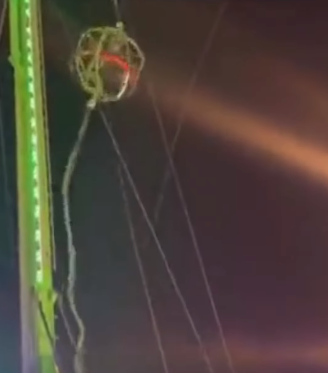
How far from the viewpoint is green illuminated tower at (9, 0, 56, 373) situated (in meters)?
0.96

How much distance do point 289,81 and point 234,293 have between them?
11.9 inches

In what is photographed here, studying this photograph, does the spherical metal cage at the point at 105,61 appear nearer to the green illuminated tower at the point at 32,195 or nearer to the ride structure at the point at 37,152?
the ride structure at the point at 37,152

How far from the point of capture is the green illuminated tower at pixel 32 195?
958 millimetres

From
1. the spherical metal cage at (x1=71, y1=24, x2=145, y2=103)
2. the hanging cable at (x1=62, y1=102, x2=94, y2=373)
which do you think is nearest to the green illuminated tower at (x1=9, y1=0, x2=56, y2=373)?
the spherical metal cage at (x1=71, y1=24, x2=145, y2=103)

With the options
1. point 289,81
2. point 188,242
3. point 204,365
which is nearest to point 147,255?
point 188,242

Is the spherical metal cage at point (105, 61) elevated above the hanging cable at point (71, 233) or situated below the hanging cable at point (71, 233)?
above

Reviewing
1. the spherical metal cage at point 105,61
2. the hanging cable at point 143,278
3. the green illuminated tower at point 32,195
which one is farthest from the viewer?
the hanging cable at point 143,278

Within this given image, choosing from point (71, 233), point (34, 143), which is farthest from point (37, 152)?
point (71, 233)

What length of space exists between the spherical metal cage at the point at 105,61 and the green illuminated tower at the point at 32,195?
105 millimetres

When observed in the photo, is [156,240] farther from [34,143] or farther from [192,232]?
[34,143]

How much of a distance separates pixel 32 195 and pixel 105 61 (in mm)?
228

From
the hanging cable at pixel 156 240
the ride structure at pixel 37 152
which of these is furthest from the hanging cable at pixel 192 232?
the ride structure at pixel 37 152

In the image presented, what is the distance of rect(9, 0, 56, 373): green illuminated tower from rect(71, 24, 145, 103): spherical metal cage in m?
0.10

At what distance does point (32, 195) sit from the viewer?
1.01 m
